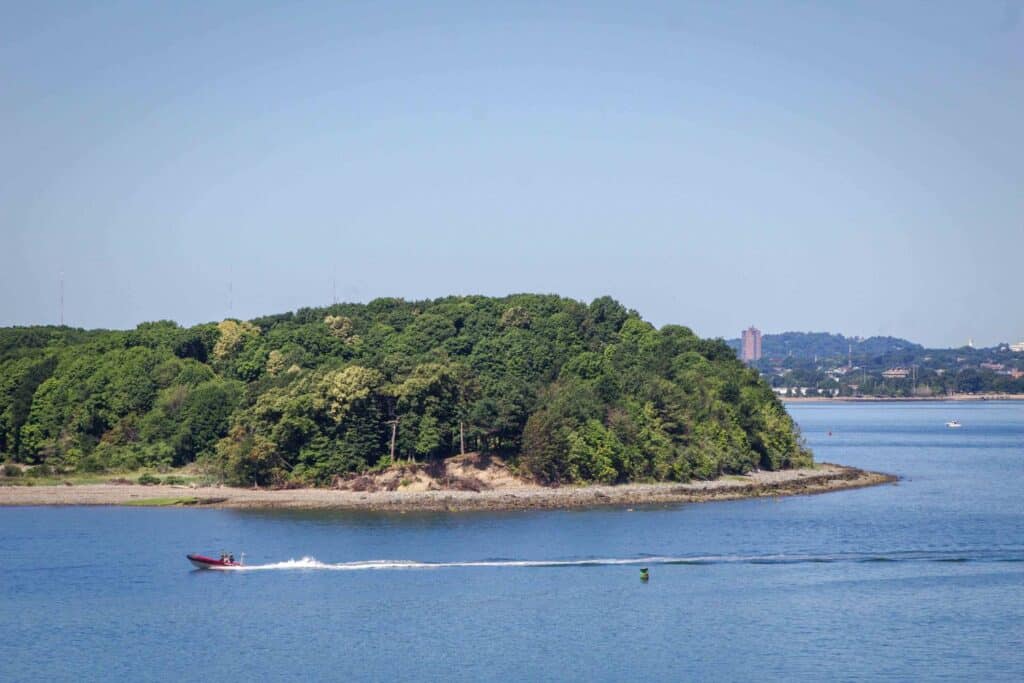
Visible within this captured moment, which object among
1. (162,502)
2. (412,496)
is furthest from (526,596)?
(162,502)

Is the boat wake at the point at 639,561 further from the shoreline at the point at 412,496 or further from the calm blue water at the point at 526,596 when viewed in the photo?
the shoreline at the point at 412,496

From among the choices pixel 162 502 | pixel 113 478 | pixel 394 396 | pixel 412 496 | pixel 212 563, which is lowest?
pixel 212 563

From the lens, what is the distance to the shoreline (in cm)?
8762

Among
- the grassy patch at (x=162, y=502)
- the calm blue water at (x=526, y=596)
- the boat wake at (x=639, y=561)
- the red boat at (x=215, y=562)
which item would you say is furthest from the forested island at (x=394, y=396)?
the red boat at (x=215, y=562)

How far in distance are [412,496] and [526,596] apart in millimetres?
31796

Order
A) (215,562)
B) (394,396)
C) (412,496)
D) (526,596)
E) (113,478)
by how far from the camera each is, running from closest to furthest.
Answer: (526,596) → (215,562) → (412,496) → (394,396) → (113,478)

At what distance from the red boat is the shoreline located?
21.0 meters

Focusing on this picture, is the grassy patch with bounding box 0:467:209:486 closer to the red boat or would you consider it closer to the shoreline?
the shoreline

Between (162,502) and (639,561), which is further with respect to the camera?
(162,502)

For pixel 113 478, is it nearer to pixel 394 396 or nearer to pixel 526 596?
pixel 394 396

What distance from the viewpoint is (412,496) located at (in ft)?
295

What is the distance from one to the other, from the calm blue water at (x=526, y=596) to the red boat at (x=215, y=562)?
1097 mm

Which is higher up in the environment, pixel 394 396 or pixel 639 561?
pixel 394 396

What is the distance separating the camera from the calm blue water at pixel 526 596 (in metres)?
48.7
